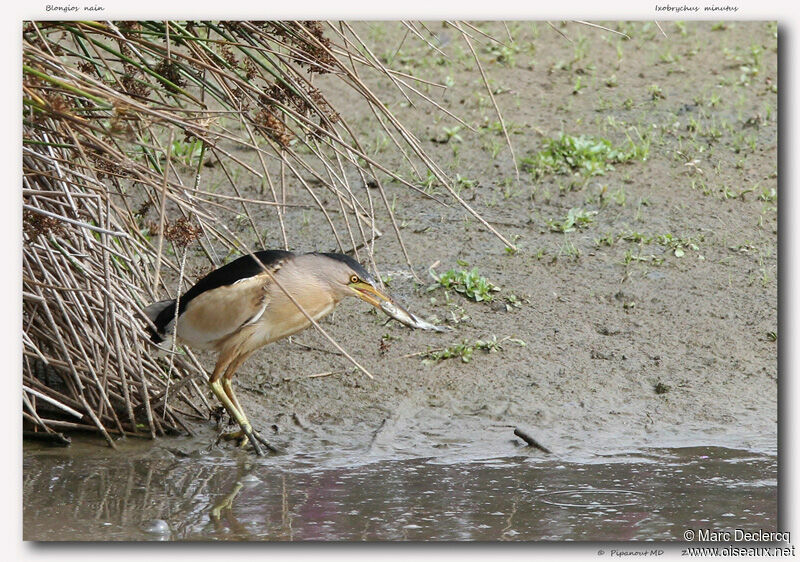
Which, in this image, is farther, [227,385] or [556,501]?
[227,385]

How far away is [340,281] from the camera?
4.60 m

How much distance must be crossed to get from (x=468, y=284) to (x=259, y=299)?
5.68ft

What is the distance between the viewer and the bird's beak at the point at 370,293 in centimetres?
458

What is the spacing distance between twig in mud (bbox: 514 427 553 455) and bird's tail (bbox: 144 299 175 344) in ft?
5.19

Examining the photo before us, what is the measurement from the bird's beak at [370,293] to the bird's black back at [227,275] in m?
0.31

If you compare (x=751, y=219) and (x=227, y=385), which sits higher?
(x=751, y=219)

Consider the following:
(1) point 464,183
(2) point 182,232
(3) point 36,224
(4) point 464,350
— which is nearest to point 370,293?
(2) point 182,232

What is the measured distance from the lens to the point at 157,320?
4.69 metres

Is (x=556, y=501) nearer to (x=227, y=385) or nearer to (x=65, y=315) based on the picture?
(x=227, y=385)

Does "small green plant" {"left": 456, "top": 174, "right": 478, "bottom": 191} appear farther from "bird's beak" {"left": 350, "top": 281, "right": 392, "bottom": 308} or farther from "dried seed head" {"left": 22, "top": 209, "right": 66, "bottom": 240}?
"dried seed head" {"left": 22, "top": 209, "right": 66, "bottom": 240}

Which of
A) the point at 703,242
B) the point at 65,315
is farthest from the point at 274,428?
the point at 703,242

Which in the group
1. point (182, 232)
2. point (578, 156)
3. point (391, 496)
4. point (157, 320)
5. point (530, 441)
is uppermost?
point (578, 156)

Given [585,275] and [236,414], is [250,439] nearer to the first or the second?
[236,414]

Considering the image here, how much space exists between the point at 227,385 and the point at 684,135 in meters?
3.91
